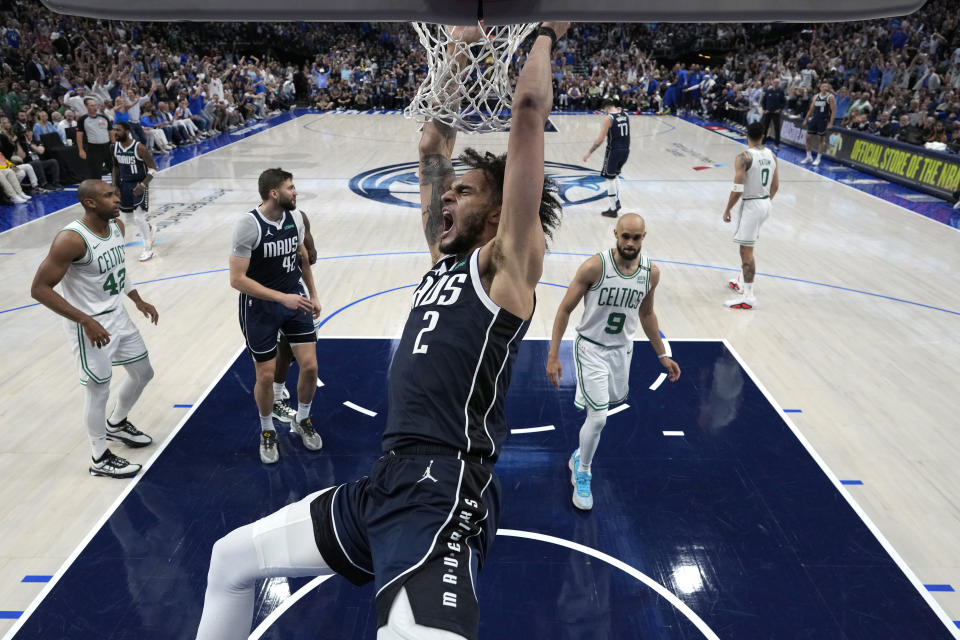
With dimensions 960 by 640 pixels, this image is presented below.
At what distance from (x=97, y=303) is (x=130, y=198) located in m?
4.85

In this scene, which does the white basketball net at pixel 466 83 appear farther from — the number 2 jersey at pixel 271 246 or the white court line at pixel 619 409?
the white court line at pixel 619 409

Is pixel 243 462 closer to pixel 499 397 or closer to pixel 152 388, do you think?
pixel 152 388

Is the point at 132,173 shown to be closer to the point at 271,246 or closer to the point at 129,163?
the point at 129,163

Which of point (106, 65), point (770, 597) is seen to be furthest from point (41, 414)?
point (106, 65)

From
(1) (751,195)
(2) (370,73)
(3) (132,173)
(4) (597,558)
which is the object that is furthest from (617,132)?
(2) (370,73)

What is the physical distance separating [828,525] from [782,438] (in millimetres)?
958

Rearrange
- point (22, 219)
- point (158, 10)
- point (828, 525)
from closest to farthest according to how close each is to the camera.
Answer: point (158, 10), point (828, 525), point (22, 219)

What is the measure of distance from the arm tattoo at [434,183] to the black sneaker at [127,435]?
3.11 metres

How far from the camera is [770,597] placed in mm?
3518

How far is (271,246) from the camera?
4.40 metres

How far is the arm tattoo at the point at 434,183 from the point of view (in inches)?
108

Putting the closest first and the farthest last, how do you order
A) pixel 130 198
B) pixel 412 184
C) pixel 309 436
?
pixel 309 436 < pixel 130 198 < pixel 412 184

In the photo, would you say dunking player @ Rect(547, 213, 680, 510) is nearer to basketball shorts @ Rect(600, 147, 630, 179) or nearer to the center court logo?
basketball shorts @ Rect(600, 147, 630, 179)

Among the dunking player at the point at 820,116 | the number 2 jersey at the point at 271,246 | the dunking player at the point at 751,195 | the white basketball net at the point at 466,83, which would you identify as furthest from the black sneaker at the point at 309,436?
the dunking player at the point at 820,116
